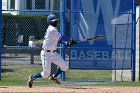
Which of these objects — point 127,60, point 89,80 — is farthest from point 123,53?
point 89,80

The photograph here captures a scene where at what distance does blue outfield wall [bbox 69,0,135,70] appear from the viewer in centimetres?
1872

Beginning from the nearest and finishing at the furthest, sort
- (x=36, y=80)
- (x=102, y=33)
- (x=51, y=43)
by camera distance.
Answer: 1. (x=51, y=43)
2. (x=36, y=80)
3. (x=102, y=33)

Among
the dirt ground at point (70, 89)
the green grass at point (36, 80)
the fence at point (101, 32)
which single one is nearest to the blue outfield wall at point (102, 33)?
the fence at point (101, 32)

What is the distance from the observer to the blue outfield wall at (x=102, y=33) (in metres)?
18.7

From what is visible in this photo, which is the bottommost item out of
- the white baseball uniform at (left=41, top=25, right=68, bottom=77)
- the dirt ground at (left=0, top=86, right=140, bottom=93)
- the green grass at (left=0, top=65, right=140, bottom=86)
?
the green grass at (left=0, top=65, right=140, bottom=86)

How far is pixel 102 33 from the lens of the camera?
61.7 feet

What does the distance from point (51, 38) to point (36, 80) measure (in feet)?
10.7

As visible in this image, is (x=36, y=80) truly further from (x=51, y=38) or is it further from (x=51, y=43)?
(x=51, y=38)

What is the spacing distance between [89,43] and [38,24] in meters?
3.03

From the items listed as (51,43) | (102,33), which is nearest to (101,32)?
(102,33)

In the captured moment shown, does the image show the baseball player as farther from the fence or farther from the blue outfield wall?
the blue outfield wall

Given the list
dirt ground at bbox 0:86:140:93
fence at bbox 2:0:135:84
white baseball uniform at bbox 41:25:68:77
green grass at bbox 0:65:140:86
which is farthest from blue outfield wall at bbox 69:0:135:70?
white baseball uniform at bbox 41:25:68:77

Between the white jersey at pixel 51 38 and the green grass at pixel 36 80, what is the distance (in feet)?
6.18

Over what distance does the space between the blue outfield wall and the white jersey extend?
10.1 ft
